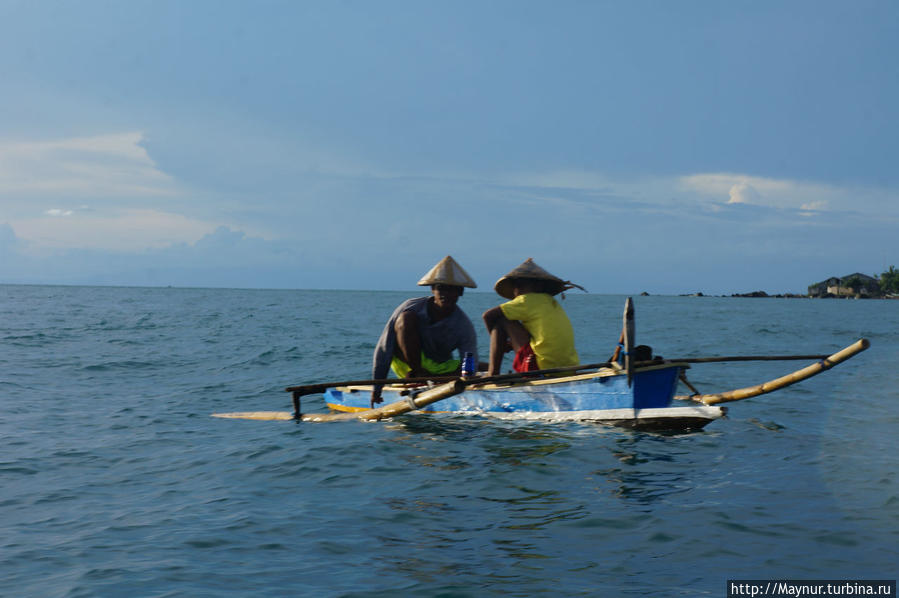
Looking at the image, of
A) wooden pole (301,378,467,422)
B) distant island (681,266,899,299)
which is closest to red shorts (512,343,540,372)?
wooden pole (301,378,467,422)

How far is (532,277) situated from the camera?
27.7 feet

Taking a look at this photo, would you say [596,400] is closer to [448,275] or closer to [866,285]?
[448,275]

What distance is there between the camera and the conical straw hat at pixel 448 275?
29.2 feet

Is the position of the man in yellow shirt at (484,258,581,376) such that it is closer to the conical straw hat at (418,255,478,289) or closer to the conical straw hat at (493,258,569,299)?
the conical straw hat at (493,258,569,299)

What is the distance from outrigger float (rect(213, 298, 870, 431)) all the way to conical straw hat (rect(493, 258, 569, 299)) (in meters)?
1.02

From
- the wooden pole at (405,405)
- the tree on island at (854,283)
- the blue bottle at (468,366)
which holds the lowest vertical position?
the wooden pole at (405,405)

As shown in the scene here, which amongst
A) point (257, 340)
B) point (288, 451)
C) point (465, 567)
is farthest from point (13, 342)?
point (465, 567)

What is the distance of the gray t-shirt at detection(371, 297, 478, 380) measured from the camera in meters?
9.39

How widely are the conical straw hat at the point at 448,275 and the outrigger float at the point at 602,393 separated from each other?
47.6 inches

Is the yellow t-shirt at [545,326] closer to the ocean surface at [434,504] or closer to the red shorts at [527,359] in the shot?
the red shorts at [527,359]

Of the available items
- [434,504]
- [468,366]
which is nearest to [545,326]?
[468,366]

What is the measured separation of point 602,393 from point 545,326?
1.05m

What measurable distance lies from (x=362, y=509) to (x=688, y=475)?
298 cm

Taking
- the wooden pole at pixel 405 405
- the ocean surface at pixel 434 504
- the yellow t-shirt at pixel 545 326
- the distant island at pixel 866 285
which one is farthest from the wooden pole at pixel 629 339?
the distant island at pixel 866 285
